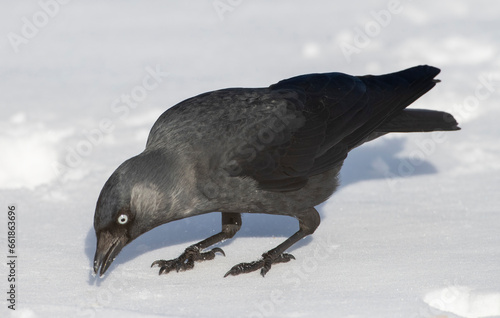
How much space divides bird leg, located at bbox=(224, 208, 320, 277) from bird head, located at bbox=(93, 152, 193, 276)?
0.62 m

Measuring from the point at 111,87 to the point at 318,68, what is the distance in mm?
2679

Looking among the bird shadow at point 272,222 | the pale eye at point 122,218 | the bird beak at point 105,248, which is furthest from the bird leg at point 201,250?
the pale eye at point 122,218

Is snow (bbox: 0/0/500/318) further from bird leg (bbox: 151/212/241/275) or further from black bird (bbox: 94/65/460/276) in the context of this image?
black bird (bbox: 94/65/460/276)

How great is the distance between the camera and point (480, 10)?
11.3 m

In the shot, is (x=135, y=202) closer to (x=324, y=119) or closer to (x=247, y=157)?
(x=247, y=157)

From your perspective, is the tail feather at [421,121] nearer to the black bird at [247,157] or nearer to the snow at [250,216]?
the black bird at [247,157]

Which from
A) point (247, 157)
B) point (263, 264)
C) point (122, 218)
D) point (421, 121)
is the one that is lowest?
point (263, 264)

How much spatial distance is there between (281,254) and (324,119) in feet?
3.61

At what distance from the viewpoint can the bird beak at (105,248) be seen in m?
4.88

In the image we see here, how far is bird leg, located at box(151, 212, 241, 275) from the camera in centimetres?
546

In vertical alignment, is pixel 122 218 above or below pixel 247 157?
below

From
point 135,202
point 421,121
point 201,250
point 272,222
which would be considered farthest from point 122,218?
point 421,121

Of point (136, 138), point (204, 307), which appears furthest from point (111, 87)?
point (204, 307)

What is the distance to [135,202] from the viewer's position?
4.83 meters
